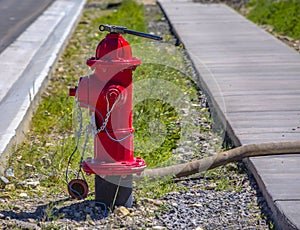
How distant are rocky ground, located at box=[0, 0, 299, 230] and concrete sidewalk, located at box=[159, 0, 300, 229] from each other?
0.15 meters

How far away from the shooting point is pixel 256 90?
9055 mm

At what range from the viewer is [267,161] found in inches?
250

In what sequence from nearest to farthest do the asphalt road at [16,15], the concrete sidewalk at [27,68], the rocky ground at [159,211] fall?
the rocky ground at [159,211], the concrete sidewalk at [27,68], the asphalt road at [16,15]

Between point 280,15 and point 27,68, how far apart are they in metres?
7.33

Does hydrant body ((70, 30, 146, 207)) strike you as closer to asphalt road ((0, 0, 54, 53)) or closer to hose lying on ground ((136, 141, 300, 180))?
hose lying on ground ((136, 141, 300, 180))

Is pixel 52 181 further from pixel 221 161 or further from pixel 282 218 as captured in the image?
pixel 282 218

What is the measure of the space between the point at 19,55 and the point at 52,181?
6.88m

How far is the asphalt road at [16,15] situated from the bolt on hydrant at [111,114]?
8428 mm

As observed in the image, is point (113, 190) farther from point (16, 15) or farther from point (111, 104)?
point (16, 15)

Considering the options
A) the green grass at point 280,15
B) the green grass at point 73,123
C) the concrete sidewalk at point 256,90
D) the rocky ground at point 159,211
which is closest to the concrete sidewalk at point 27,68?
the green grass at point 73,123

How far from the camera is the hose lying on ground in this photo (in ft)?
20.6

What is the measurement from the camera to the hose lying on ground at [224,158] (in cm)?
629

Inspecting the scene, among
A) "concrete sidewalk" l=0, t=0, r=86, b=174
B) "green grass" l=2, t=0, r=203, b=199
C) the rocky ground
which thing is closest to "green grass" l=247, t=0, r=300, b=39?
"green grass" l=2, t=0, r=203, b=199

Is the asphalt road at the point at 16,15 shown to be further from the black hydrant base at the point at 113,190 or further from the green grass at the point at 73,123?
the black hydrant base at the point at 113,190
